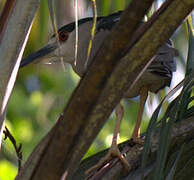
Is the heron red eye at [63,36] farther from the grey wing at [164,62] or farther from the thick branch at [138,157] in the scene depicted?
the thick branch at [138,157]

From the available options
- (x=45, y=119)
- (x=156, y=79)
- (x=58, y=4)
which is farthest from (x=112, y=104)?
(x=45, y=119)

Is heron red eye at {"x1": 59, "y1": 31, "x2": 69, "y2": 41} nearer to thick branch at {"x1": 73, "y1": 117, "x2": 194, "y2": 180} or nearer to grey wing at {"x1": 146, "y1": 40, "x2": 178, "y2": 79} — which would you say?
grey wing at {"x1": 146, "y1": 40, "x2": 178, "y2": 79}

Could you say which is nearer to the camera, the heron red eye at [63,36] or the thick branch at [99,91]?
the thick branch at [99,91]

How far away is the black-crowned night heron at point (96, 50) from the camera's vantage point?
171cm

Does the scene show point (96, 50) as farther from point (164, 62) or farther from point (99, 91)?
point (99, 91)

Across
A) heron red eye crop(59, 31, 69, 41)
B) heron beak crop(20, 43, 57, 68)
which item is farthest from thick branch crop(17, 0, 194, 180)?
heron red eye crop(59, 31, 69, 41)

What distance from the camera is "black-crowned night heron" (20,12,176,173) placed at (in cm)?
171

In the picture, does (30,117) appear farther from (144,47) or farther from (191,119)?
(144,47)

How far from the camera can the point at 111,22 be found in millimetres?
1864

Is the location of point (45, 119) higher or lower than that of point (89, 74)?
lower

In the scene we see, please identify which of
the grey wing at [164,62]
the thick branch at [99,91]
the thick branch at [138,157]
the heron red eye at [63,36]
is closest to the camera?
the thick branch at [99,91]

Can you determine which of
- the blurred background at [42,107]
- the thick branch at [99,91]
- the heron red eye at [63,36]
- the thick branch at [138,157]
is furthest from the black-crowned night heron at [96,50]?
the blurred background at [42,107]

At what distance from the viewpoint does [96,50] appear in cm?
173

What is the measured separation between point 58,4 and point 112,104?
1.22 feet
